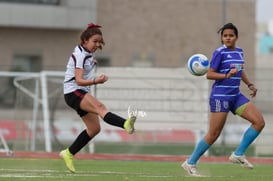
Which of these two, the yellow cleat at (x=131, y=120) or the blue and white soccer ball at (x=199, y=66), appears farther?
the blue and white soccer ball at (x=199, y=66)

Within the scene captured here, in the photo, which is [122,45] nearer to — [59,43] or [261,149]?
[59,43]

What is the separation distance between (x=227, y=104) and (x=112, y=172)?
198 cm

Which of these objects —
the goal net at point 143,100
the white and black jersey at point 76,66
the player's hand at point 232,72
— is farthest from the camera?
the goal net at point 143,100

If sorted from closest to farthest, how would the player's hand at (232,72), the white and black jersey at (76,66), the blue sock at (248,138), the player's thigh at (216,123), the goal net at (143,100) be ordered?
the player's hand at (232,72)
the white and black jersey at (76,66)
the player's thigh at (216,123)
the blue sock at (248,138)
the goal net at (143,100)

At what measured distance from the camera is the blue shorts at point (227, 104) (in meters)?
11.6

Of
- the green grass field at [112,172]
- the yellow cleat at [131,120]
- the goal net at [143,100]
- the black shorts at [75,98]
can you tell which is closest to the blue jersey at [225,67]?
the green grass field at [112,172]

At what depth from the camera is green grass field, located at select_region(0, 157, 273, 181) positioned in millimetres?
10953

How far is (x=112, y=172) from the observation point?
12500 millimetres

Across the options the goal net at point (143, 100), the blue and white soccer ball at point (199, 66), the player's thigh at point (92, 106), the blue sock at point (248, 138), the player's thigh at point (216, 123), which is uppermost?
the blue and white soccer ball at point (199, 66)

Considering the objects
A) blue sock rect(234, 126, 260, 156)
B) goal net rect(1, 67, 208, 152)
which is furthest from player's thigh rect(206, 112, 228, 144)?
goal net rect(1, 67, 208, 152)

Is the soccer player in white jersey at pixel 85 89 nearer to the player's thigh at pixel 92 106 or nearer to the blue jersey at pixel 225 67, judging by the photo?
the player's thigh at pixel 92 106

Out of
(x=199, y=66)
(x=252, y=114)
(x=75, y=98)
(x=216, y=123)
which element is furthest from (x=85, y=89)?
(x=252, y=114)

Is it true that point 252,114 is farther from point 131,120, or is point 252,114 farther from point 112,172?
point 112,172

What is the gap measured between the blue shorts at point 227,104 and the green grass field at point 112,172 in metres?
0.88
